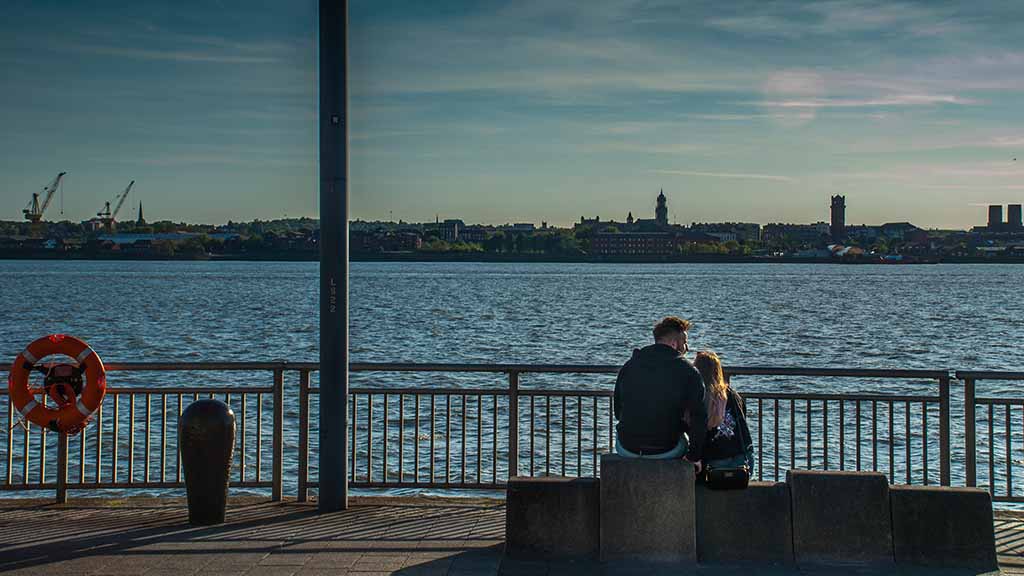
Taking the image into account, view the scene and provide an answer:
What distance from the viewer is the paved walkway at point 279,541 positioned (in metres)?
7.96

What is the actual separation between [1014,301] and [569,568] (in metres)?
101

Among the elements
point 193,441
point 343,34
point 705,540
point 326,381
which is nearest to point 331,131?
point 343,34

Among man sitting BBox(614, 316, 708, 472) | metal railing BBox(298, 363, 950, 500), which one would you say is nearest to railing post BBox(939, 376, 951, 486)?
metal railing BBox(298, 363, 950, 500)

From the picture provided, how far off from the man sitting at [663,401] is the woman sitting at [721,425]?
15cm

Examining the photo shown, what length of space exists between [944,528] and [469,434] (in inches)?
505

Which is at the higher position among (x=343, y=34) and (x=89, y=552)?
(x=343, y=34)

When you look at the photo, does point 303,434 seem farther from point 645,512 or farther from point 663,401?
point 663,401

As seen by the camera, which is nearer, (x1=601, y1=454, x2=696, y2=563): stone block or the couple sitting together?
the couple sitting together

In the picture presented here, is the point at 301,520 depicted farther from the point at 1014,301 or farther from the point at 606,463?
the point at 1014,301

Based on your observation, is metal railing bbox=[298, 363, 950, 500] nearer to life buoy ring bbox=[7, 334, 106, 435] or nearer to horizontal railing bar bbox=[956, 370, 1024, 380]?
horizontal railing bar bbox=[956, 370, 1024, 380]

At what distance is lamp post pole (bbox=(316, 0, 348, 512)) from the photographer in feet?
32.3

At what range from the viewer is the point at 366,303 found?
8550 cm

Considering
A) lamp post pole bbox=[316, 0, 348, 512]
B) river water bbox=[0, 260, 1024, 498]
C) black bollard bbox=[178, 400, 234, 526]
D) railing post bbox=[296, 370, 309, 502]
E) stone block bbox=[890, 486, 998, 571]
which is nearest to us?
stone block bbox=[890, 486, 998, 571]

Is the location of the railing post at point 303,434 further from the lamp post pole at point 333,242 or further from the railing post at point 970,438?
the railing post at point 970,438
